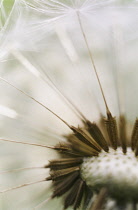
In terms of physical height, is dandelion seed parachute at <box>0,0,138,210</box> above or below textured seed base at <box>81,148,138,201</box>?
above

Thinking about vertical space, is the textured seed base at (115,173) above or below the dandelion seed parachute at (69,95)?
below

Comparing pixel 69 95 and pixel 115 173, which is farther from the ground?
pixel 69 95

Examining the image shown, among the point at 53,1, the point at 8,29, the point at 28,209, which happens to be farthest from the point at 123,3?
the point at 28,209

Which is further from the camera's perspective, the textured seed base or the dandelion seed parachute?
the dandelion seed parachute

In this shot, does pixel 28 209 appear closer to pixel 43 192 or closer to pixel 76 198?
pixel 43 192

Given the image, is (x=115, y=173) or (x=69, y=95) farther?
(x=69, y=95)

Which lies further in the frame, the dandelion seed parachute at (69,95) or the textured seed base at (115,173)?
the dandelion seed parachute at (69,95)
